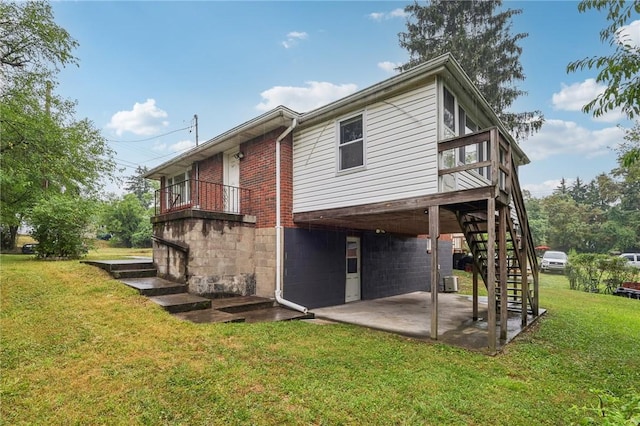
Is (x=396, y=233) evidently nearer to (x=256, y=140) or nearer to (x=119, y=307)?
(x=256, y=140)

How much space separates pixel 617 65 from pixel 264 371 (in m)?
4.79

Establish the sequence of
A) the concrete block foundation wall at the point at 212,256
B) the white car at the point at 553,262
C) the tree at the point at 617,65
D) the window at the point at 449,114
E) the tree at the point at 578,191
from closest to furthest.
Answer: the tree at the point at 617,65, the window at the point at 449,114, the concrete block foundation wall at the point at 212,256, the white car at the point at 553,262, the tree at the point at 578,191

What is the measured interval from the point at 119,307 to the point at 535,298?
30.6 ft

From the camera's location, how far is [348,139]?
7.32m

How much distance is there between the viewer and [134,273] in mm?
8453

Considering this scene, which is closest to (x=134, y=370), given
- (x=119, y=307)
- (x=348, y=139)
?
(x=119, y=307)

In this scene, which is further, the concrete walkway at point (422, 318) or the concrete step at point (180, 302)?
the concrete step at point (180, 302)

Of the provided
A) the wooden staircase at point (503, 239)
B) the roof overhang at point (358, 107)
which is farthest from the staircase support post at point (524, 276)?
the roof overhang at point (358, 107)

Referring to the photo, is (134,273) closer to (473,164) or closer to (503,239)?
(473,164)

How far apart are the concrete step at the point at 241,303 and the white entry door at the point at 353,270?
2771mm

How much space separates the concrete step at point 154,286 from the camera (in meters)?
6.94

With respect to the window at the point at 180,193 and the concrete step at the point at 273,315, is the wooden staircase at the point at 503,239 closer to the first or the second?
the concrete step at the point at 273,315

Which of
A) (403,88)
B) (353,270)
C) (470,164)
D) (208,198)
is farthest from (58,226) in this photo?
(470,164)

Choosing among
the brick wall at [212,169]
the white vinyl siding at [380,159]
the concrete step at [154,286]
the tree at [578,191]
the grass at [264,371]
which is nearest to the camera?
the grass at [264,371]
